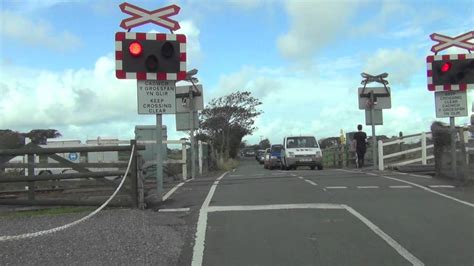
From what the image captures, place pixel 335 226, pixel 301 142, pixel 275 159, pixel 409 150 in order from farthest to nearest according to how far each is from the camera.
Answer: pixel 275 159
pixel 301 142
pixel 409 150
pixel 335 226

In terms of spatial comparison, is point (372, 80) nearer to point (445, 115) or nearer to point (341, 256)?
point (445, 115)

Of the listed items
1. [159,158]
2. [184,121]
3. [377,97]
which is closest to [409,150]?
[377,97]

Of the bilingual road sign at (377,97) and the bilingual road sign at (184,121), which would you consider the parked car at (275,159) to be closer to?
the bilingual road sign at (377,97)

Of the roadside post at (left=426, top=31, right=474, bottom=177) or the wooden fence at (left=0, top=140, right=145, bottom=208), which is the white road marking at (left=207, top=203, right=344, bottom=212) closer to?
the wooden fence at (left=0, top=140, right=145, bottom=208)

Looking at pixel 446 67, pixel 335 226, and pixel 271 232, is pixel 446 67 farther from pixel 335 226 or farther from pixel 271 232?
pixel 271 232

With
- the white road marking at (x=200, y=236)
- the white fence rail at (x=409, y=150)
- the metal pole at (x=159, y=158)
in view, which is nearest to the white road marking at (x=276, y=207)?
the white road marking at (x=200, y=236)

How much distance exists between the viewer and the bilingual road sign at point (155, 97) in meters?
11.1

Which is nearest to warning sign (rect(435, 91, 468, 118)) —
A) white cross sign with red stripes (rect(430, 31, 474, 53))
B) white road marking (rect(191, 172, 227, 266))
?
white cross sign with red stripes (rect(430, 31, 474, 53))

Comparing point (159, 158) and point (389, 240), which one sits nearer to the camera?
point (389, 240)

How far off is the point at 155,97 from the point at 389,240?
5.39m

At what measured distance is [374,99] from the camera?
23406 mm

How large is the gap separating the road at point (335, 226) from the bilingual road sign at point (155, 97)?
6.51 ft

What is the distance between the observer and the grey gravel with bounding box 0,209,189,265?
6844mm

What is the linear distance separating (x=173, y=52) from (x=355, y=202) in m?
4.48
